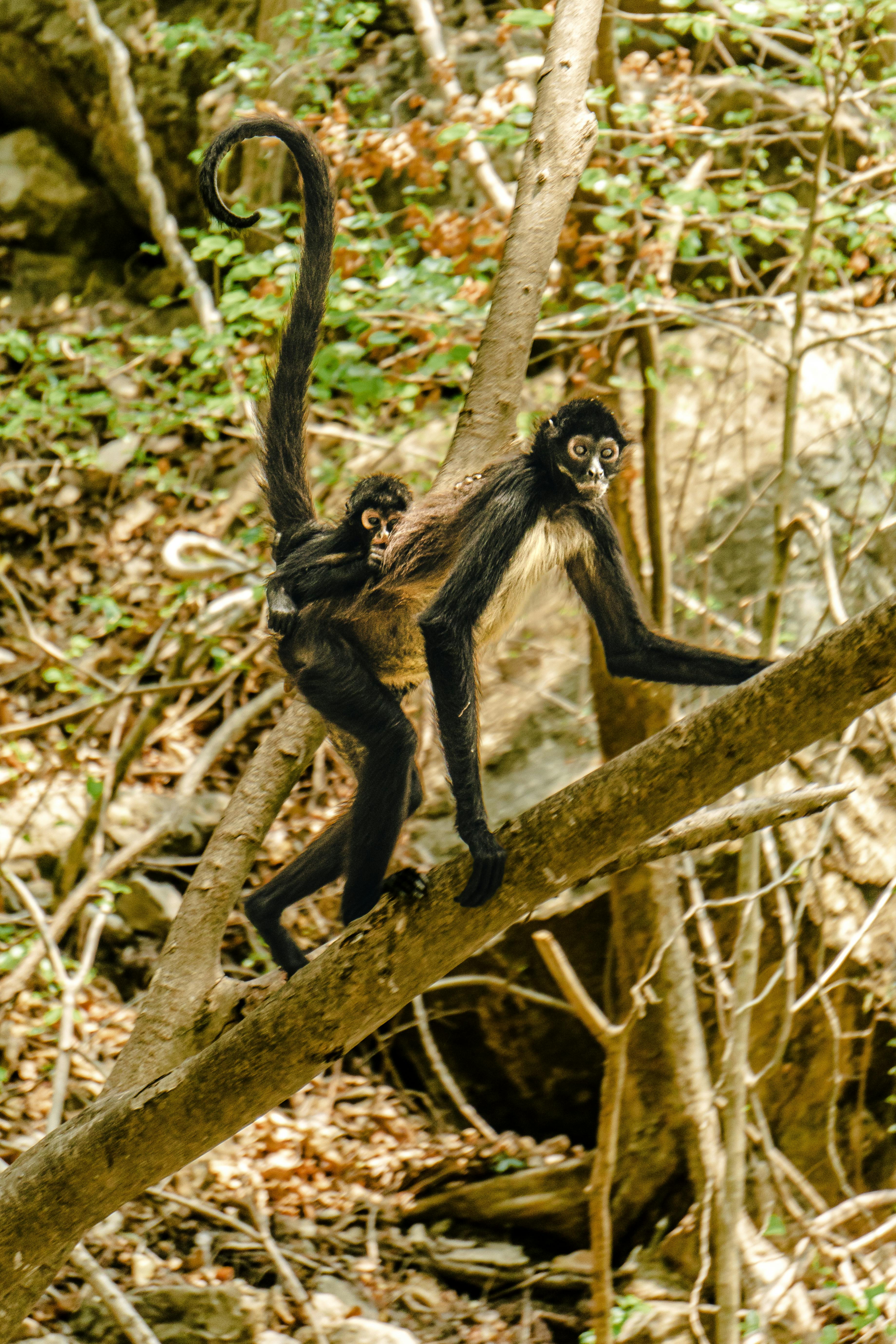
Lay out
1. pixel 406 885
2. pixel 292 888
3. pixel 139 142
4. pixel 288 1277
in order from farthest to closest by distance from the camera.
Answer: pixel 139 142 < pixel 288 1277 < pixel 292 888 < pixel 406 885

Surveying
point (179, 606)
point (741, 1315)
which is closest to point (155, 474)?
point (179, 606)

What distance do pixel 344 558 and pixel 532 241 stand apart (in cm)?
157

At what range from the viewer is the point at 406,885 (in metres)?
2.95

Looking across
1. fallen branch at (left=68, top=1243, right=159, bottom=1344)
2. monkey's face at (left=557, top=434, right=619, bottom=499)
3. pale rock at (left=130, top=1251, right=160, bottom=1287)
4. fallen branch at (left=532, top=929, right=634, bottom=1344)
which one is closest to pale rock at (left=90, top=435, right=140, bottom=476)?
pale rock at (left=130, top=1251, right=160, bottom=1287)

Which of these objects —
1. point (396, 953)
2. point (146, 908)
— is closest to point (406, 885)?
point (396, 953)

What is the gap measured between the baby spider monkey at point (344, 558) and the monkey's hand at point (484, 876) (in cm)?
150

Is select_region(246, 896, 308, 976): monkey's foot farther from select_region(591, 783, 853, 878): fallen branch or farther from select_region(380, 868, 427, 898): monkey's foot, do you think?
select_region(591, 783, 853, 878): fallen branch

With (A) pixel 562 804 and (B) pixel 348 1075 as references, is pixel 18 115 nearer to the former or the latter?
(B) pixel 348 1075

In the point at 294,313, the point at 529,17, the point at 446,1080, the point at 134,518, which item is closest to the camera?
the point at 294,313

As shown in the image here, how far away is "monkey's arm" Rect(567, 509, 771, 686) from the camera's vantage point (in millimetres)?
3504

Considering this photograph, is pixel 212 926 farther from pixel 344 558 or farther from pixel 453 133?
pixel 453 133

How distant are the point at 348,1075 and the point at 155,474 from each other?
13.1 ft

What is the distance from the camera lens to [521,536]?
12.3 feet

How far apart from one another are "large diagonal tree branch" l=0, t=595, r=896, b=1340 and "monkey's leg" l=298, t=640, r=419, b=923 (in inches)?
30.3
